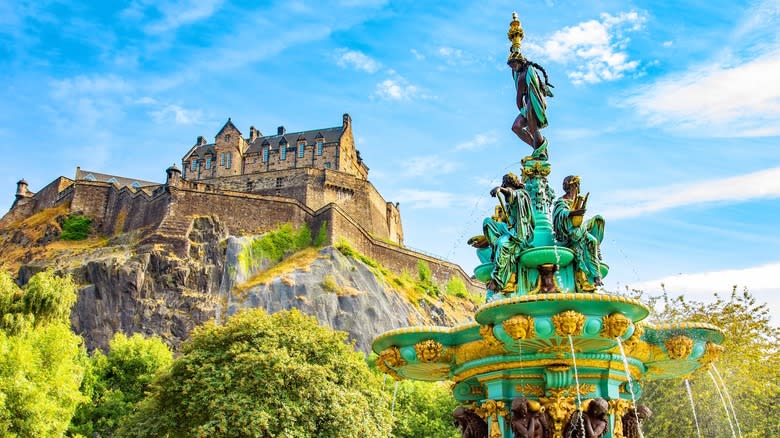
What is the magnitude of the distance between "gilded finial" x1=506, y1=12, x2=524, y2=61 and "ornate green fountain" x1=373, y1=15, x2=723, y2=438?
1.05 ft

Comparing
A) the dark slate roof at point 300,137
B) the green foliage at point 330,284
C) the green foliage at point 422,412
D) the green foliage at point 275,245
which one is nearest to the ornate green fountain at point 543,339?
the green foliage at point 422,412

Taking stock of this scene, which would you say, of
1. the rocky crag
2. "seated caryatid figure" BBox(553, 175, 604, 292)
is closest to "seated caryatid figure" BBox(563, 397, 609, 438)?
"seated caryatid figure" BBox(553, 175, 604, 292)

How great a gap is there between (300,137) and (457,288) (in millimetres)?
24063

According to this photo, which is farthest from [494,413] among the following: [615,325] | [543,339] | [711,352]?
[711,352]

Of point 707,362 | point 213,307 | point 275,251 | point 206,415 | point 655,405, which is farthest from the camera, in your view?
point 275,251

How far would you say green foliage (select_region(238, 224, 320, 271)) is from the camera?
62.5 m

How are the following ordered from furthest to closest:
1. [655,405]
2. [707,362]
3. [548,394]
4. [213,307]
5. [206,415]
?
[213,307]
[206,415]
[655,405]
[707,362]
[548,394]

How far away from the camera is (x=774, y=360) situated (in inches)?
909

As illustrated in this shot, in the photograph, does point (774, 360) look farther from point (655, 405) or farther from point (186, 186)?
point (186, 186)

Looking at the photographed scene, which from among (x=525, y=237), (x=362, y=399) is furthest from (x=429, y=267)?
(x=525, y=237)

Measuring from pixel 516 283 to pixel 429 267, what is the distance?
6315 cm

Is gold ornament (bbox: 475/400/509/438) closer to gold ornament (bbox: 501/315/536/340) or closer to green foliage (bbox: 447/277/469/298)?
gold ornament (bbox: 501/315/536/340)

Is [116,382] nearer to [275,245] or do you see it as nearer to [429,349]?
[275,245]

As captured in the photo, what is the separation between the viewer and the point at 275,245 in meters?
64.7
